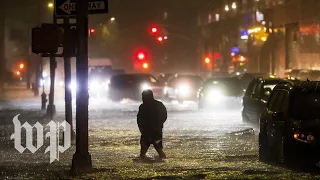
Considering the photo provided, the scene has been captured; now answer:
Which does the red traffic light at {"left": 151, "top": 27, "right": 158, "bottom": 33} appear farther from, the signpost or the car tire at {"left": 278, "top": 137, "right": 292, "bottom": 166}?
the car tire at {"left": 278, "top": 137, "right": 292, "bottom": 166}

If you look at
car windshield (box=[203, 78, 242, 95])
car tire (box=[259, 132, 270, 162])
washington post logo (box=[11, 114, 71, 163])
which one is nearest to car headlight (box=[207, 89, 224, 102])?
car windshield (box=[203, 78, 242, 95])

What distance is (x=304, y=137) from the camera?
41.2 ft

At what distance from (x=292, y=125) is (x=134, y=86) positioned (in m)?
30.9

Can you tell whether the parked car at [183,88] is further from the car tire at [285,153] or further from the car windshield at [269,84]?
the car tire at [285,153]

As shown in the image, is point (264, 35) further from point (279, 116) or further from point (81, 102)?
point (81, 102)

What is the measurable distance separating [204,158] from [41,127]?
10.2 metres

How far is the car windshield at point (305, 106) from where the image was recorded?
13185mm

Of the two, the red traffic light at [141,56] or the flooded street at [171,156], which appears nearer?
the flooded street at [171,156]

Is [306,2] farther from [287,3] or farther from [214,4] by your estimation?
[214,4]

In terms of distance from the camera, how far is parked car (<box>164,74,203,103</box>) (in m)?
42.5

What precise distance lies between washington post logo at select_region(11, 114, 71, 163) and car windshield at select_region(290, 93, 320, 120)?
16.5ft

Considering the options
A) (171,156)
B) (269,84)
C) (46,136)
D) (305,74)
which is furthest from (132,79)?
(171,156)

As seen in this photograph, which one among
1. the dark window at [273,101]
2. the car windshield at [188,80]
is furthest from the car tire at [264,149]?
the car windshield at [188,80]

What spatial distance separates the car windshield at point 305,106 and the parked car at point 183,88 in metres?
28.8
